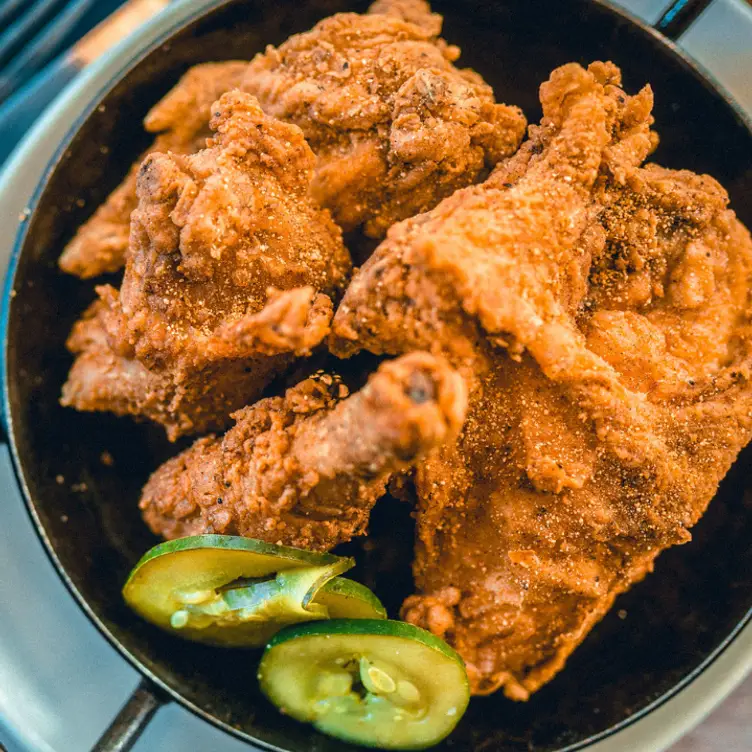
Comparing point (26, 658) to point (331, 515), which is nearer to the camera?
point (331, 515)

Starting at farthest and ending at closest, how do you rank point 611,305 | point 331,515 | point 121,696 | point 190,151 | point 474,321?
1. point 190,151
2. point 121,696
3. point 611,305
4. point 331,515
5. point 474,321

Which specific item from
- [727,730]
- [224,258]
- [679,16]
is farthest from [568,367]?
[727,730]

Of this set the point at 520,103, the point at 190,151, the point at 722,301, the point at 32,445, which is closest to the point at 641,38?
the point at 520,103

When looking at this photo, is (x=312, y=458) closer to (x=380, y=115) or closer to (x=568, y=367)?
(x=568, y=367)

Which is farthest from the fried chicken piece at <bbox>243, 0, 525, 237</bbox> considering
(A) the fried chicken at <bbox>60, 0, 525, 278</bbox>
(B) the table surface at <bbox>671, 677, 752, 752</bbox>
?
(B) the table surface at <bbox>671, 677, 752, 752</bbox>

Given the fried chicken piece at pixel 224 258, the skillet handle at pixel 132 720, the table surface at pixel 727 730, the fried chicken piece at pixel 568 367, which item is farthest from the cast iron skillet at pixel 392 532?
the table surface at pixel 727 730

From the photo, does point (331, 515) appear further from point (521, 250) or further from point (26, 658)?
point (26, 658)

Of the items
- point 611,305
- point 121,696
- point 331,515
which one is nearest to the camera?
point 331,515

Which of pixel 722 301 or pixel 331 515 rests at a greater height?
pixel 722 301
